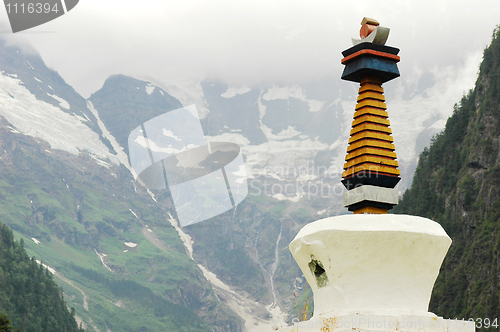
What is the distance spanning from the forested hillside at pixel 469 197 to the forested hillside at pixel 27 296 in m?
70.0

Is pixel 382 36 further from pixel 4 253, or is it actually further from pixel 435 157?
pixel 4 253

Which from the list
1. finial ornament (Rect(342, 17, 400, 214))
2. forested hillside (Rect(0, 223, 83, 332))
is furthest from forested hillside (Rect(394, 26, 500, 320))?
finial ornament (Rect(342, 17, 400, 214))

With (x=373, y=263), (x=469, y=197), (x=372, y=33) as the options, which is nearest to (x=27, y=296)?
(x=469, y=197)

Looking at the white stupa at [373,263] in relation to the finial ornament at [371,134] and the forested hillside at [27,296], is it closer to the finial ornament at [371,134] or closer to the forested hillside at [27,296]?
the finial ornament at [371,134]

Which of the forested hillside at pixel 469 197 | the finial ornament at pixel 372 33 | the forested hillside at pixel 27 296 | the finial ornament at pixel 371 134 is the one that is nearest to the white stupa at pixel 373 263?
the finial ornament at pixel 371 134

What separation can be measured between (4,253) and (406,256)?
137799 mm

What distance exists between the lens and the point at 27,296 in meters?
135

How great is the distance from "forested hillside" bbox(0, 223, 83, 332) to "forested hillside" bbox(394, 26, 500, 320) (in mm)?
70011

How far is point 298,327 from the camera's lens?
1255cm

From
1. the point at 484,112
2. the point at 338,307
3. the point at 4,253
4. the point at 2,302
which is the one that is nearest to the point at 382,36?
the point at 338,307

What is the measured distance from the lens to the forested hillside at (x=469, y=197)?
91875 millimetres

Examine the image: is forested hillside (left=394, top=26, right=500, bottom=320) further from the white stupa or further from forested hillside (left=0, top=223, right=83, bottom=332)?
the white stupa

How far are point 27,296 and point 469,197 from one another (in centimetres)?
8520

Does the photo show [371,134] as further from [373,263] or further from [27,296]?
[27,296]
